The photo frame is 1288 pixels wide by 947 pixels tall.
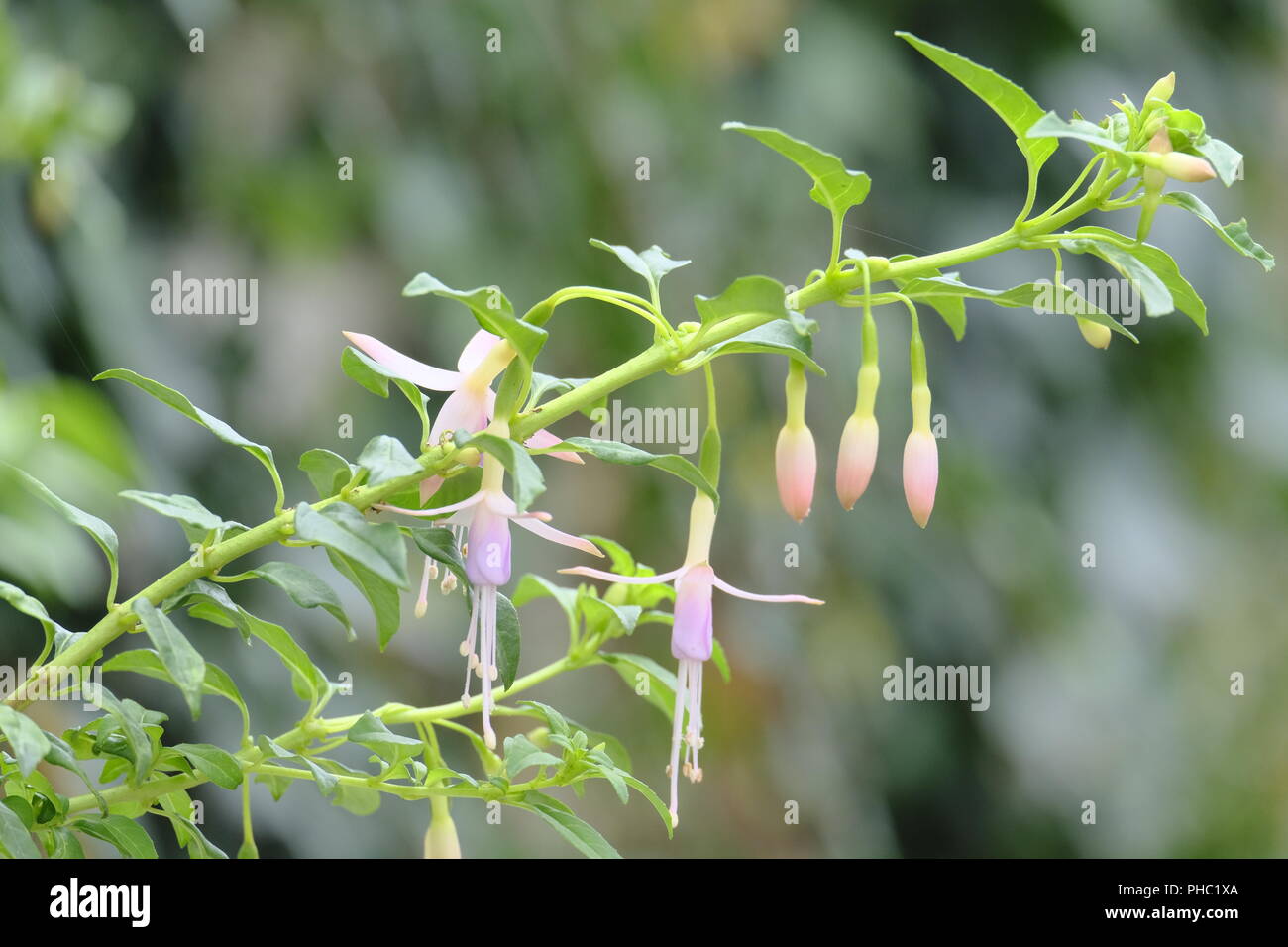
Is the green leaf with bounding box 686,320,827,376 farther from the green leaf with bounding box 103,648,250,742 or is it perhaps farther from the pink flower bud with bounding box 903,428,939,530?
the green leaf with bounding box 103,648,250,742

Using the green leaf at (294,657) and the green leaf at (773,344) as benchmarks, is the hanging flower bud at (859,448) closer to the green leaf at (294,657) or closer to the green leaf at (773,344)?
the green leaf at (773,344)

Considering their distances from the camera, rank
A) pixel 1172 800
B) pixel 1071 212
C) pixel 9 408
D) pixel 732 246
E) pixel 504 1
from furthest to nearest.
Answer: pixel 1172 800 → pixel 732 246 → pixel 504 1 → pixel 9 408 → pixel 1071 212

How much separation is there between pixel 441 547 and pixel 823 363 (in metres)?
1.15

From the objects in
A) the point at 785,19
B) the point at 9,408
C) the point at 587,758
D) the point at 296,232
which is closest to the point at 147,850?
the point at 587,758

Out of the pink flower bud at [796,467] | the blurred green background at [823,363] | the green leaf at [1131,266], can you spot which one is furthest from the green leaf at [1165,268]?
the blurred green background at [823,363]

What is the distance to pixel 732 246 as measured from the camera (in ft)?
4.91

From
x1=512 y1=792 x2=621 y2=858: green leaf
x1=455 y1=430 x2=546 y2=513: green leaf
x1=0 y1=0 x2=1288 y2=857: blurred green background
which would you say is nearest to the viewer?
x1=455 y1=430 x2=546 y2=513: green leaf

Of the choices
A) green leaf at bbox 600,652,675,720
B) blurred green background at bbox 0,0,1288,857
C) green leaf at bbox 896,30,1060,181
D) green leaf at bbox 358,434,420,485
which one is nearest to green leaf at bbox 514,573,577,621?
green leaf at bbox 600,652,675,720

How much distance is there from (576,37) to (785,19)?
261 millimetres

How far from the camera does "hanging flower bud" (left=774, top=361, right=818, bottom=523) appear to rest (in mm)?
418

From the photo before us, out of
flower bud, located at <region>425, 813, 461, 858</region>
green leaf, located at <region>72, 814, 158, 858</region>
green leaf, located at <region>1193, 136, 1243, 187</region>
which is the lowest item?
flower bud, located at <region>425, 813, 461, 858</region>

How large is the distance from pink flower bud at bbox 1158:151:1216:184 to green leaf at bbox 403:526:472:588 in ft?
0.79

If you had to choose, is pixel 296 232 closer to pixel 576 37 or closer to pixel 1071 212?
pixel 576 37

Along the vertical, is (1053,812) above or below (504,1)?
below
